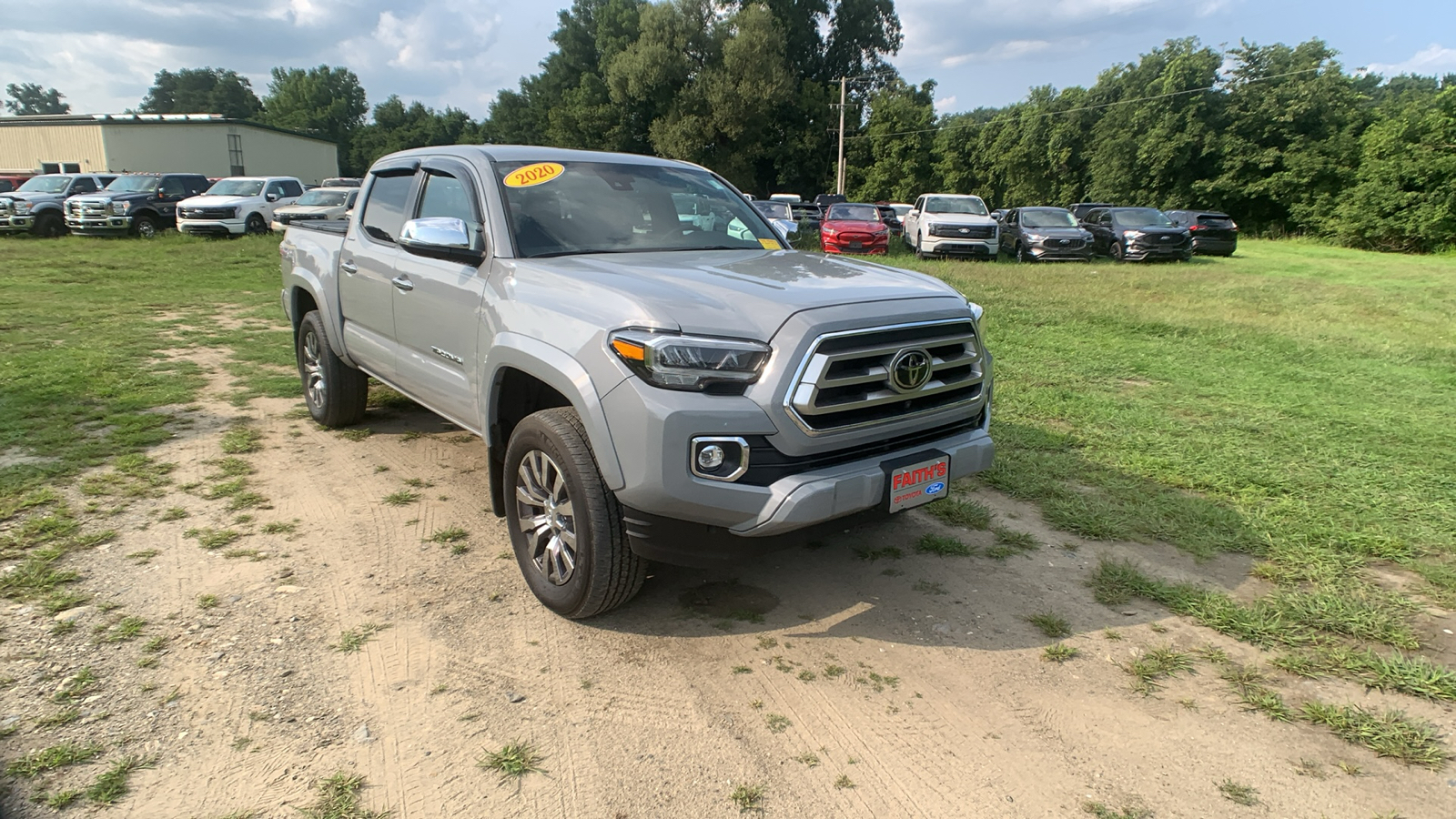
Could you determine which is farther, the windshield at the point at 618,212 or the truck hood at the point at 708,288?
the windshield at the point at 618,212

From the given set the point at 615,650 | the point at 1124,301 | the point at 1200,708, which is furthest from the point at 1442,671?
the point at 1124,301

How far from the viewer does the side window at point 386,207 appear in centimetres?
477

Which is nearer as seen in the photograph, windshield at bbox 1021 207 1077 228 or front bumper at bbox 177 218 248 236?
front bumper at bbox 177 218 248 236

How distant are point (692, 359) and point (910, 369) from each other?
34.5 inches

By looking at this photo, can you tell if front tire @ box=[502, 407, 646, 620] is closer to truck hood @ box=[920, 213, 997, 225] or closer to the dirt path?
the dirt path

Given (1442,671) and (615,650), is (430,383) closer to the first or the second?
(615,650)

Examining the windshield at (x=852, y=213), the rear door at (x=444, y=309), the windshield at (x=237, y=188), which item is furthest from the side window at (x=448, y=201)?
the windshield at (x=237, y=188)

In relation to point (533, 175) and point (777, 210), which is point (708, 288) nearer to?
point (533, 175)

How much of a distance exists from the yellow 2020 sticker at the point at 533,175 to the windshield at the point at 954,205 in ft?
66.4

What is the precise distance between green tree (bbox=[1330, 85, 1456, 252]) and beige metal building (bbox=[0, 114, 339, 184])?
162 feet

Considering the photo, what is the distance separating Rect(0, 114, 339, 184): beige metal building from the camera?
40719mm

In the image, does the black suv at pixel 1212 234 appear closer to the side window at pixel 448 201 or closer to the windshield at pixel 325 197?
the windshield at pixel 325 197

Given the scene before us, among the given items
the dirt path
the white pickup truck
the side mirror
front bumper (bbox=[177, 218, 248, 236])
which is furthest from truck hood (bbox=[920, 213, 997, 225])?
the side mirror

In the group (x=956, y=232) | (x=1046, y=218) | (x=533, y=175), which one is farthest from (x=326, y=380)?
(x=1046, y=218)
